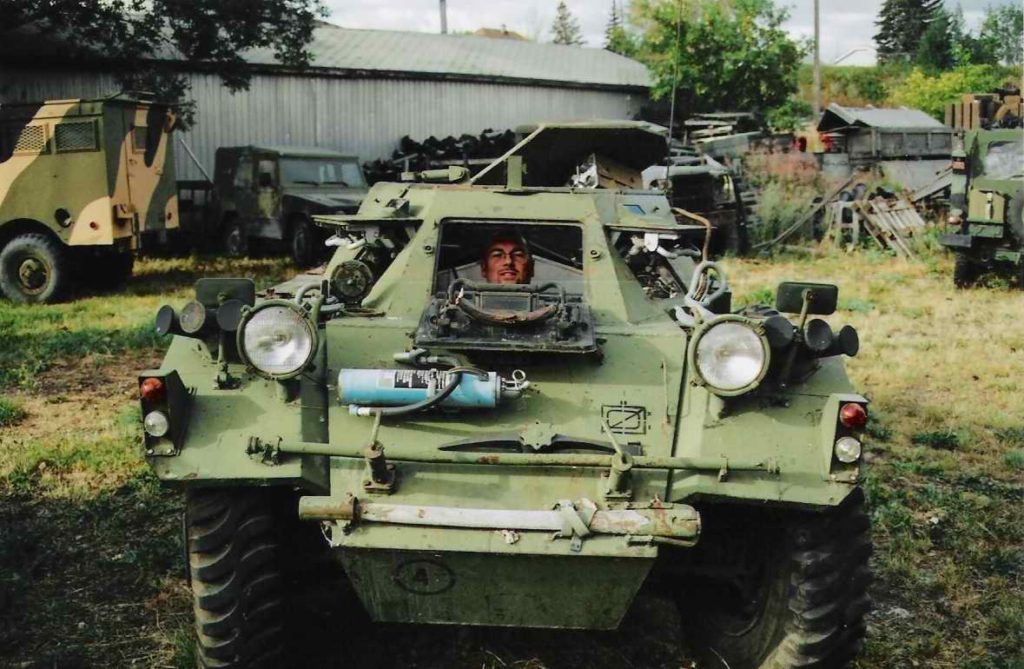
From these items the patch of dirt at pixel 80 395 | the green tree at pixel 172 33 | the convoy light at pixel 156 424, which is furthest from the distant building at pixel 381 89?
the convoy light at pixel 156 424

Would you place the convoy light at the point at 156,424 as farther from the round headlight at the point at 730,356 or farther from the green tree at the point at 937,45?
the green tree at the point at 937,45

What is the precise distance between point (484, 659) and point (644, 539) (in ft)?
3.95

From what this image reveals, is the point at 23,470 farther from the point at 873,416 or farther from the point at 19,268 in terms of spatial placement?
the point at 19,268

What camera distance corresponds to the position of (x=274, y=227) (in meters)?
16.2

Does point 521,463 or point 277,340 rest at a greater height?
point 277,340

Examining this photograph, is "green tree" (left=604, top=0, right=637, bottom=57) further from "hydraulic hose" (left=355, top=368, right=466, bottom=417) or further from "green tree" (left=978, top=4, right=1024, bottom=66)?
"hydraulic hose" (left=355, top=368, right=466, bottom=417)

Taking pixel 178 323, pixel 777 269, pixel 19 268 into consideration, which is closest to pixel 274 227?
pixel 19 268

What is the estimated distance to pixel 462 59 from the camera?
84.4ft

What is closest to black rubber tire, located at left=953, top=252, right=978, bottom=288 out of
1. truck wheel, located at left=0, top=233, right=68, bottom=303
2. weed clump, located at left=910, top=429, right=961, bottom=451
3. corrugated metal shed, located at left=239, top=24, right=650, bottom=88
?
weed clump, located at left=910, top=429, right=961, bottom=451

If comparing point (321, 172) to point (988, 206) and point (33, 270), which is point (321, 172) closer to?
point (33, 270)

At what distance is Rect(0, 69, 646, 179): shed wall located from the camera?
18562mm

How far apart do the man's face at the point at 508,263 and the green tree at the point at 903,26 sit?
21595 mm

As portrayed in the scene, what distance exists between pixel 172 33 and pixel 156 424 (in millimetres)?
15115

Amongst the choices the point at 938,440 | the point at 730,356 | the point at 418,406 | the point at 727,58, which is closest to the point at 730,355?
the point at 730,356
